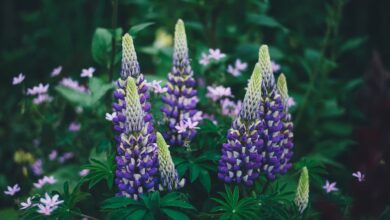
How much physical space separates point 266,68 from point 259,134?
333 mm

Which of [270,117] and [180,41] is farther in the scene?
[180,41]

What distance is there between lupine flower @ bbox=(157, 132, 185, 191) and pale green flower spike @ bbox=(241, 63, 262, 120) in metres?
0.41

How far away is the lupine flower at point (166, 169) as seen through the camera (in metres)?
2.50

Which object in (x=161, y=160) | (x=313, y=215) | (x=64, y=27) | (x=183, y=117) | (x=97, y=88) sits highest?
(x=64, y=27)

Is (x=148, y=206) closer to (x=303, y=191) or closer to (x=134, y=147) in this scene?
A: (x=134, y=147)

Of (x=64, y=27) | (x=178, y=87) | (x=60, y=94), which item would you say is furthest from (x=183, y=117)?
(x=64, y=27)

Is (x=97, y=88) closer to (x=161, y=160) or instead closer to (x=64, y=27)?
(x=161, y=160)


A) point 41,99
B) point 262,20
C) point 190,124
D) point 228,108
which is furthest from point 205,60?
point 41,99

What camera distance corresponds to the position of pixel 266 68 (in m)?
2.76

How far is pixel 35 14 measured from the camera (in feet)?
18.9

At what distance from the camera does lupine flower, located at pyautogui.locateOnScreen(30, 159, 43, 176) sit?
389cm

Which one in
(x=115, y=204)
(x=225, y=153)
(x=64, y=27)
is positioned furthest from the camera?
(x=64, y=27)

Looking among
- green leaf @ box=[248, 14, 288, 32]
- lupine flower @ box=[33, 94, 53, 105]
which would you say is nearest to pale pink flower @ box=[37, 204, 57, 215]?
lupine flower @ box=[33, 94, 53, 105]

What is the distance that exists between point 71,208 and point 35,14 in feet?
11.8
